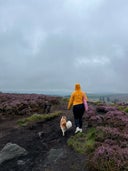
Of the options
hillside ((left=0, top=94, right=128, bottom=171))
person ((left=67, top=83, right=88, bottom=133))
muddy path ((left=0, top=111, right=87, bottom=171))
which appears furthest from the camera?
person ((left=67, top=83, right=88, bottom=133))

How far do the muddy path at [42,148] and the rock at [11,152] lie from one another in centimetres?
30

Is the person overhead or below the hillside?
overhead

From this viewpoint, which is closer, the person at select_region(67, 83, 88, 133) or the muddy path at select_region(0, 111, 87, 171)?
the muddy path at select_region(0, 111, 87, 171)

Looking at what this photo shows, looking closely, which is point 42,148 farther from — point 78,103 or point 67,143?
point 78,103

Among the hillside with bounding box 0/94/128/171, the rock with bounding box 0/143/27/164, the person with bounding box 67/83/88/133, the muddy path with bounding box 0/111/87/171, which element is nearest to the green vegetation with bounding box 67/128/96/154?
the hillside with bounding box 0/94/128/171

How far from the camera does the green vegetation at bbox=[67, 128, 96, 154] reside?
11406mm

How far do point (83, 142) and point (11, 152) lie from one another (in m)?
2.94

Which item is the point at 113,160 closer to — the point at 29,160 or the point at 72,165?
the point at 72,165

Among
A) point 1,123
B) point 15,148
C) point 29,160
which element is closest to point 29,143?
point 15,148

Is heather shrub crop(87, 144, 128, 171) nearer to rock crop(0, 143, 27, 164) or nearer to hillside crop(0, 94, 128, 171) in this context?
hillside crop(0, 94, 128, 171)

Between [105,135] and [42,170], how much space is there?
3305mm

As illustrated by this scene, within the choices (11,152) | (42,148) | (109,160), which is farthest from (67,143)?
(109,160)

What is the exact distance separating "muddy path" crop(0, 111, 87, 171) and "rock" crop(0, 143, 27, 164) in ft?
0.98

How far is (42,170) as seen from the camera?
10078 millimetres
